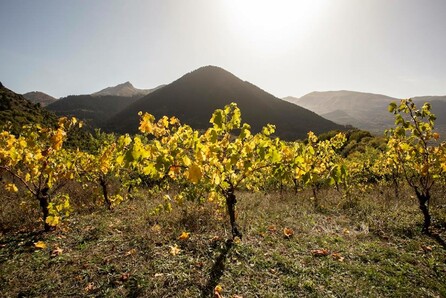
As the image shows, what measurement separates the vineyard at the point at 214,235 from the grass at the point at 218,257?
30mm

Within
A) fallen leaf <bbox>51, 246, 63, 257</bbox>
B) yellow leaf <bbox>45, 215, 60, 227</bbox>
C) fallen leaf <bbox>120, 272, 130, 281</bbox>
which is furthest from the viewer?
yellow leaf <bbox>45, 215, 60, 227</bbox>

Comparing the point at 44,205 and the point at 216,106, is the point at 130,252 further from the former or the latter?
the point at 216,106

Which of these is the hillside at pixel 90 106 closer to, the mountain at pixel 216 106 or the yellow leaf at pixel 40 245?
the mountain at pixel 216 106

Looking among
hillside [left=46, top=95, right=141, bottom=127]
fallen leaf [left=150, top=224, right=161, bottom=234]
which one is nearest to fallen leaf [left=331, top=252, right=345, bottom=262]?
fallen leaf [left=150, top=224, right=161, bottom=234]

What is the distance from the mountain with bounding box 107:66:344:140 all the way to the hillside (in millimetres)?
42467

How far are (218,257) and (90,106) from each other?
156 metres

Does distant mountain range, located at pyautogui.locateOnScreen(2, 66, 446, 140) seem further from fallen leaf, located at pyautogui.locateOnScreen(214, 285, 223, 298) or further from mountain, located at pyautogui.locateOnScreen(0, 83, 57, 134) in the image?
fallen leaf, located at pyautogui.locateOnScreen(214, 285, 223, 298)

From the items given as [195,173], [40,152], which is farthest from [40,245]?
[195,173]

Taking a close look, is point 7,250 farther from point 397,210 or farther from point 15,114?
point 15,114

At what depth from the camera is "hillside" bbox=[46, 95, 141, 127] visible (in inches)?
5079

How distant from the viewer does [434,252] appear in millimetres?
6641

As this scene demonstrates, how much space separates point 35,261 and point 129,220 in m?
2.99

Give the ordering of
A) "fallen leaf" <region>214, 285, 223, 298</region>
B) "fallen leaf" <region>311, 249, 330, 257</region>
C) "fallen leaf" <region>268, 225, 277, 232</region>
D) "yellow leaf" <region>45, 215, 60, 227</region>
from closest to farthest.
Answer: "fallen leaf" <region>214, 285, 223, 298</region>
"fallen leaf" <region>311, 249, 330, 257</region>
"yellow leaf" <region>45, 215, 60, 227</region>
"fallen leaf" <region>268, 225, 277, 232</region>

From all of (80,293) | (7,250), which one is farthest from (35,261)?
(80,293)
